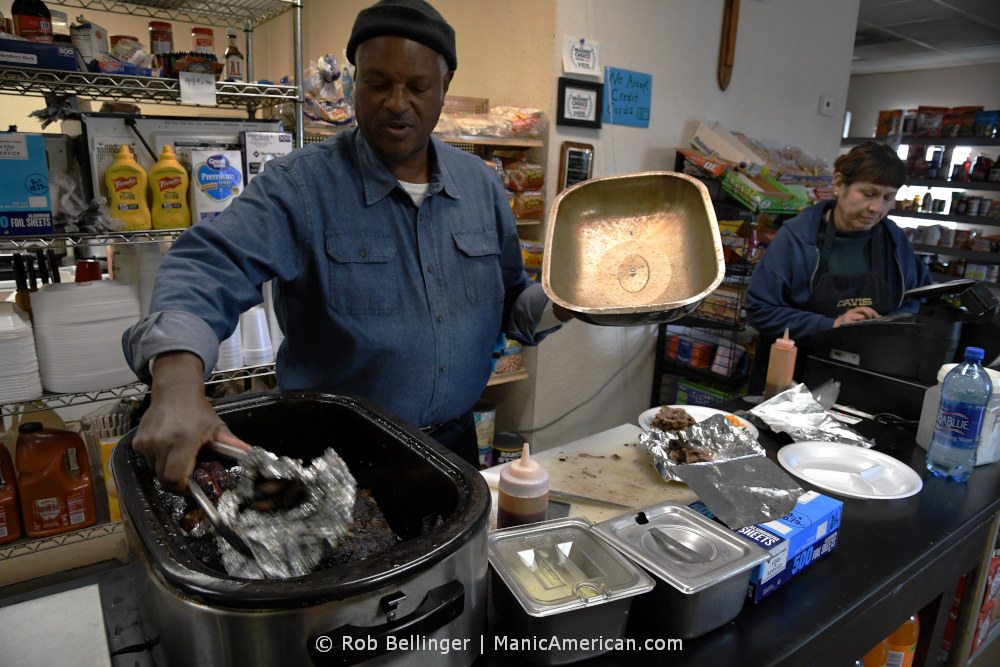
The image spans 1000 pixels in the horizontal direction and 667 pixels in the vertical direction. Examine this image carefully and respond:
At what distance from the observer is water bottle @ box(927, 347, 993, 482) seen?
1.46 m

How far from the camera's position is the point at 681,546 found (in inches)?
39.3

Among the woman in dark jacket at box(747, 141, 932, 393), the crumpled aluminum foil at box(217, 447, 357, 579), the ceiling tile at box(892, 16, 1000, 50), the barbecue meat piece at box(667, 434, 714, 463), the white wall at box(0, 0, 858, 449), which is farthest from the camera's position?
the ceiling tile at box(892, 16, 1000, 50)

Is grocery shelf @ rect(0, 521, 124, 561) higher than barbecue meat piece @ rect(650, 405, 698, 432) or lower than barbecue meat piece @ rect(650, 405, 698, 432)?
lower

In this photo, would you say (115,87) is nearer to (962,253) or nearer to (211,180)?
(211,180)

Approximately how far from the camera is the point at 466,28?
3.23 meters

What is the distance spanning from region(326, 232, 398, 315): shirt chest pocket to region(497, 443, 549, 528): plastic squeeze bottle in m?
0.54

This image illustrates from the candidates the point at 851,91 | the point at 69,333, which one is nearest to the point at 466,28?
the point at 69,333

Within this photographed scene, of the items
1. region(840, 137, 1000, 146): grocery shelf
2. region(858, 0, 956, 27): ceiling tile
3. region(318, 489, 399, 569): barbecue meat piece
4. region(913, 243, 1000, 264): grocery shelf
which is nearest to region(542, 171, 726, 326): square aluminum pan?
region(318, 489, 399, 569): barbecue meat piece

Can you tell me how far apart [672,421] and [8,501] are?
1962 millimetres

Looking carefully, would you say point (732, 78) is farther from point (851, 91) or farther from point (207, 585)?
point (851, 91)

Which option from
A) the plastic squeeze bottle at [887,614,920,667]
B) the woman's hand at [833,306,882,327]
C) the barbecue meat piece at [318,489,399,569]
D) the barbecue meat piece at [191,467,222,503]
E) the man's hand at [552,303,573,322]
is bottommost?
the plastic squeeze bottle at [887,614,920,667]

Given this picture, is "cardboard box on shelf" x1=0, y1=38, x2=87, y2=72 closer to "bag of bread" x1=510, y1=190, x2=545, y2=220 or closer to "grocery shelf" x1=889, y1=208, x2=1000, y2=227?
"bag of bread" x1=510, y1=190, x2=545, y2=220

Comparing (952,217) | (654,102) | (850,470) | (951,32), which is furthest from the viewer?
(952,217)

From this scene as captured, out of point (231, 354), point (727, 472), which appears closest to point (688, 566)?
point (727, 472)
